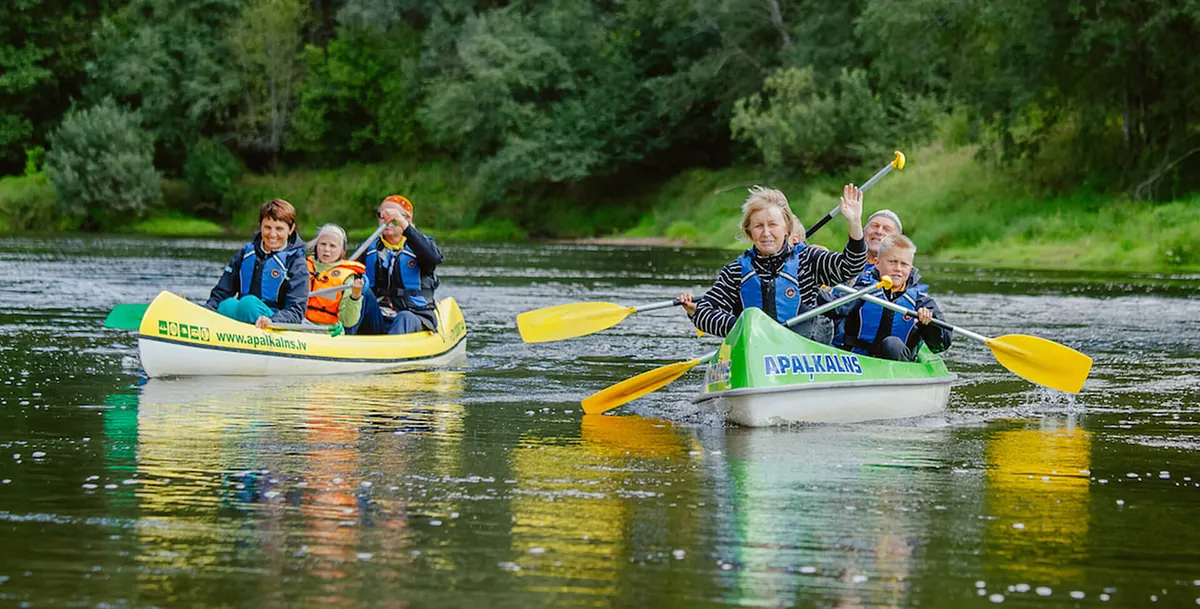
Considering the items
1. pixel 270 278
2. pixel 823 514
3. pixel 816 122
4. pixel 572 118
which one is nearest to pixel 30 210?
pixel 572 118

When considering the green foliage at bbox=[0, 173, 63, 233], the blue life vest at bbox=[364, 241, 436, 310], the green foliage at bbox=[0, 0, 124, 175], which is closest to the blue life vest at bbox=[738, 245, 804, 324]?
the blue life vest at bbox=[364, 241, 436, 310]

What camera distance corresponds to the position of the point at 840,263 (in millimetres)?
8352

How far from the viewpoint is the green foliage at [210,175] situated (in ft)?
165

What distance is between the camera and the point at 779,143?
38938 mm

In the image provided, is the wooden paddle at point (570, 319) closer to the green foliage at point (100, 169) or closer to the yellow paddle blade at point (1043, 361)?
the yellow paddle blade at point (1043, 361)

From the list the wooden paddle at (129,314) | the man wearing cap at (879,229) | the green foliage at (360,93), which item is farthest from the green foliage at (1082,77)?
the green foliage at (360,93)

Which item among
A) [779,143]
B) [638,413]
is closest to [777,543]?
[638,413]

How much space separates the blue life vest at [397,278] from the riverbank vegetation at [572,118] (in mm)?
18134

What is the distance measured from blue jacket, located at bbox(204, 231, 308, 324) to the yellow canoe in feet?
0.89

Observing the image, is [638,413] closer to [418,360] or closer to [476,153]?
[418,360]

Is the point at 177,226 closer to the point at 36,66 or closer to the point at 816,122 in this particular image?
the point at 36,66

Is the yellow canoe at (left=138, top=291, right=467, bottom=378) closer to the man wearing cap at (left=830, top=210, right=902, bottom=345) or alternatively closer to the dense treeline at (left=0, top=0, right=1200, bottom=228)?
the man wearing cap at (left=830, top=210, right=902, bottom=345)

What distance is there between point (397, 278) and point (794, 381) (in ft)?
15.2

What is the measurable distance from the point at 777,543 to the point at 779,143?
113 ft
